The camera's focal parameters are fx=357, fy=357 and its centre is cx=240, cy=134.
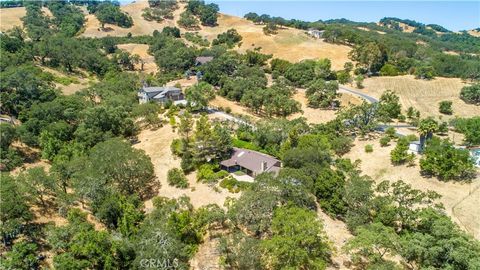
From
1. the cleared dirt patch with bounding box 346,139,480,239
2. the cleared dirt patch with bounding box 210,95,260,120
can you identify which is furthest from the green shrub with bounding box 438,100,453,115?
the cleared dirt patch with bounding box 210,95,260,120

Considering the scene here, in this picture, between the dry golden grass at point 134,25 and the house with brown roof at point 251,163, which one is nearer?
the house with brown roof at point 251,163

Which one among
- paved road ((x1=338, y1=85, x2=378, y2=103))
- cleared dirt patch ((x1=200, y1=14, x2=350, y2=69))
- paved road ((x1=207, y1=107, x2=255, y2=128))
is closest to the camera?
paved road ((x1=207, y1=107, x2=255, y2=128))

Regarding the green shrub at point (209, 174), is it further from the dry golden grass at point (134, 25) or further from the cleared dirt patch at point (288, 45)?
the dry golden grass at point (134, 25)

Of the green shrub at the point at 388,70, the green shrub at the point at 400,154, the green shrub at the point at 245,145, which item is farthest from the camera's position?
the green shrub at the point at 388,70

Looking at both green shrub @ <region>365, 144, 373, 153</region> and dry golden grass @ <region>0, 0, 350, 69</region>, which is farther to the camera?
dry golden grass @ <region>0, 0, 350, 69</region>

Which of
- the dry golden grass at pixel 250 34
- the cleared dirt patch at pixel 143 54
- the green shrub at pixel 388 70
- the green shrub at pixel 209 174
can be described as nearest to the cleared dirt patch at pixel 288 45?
the dry golden grass at pixel 250 34

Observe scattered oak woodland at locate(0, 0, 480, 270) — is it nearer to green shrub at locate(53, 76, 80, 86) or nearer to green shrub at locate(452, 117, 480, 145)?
green shrub at locate(452, 117, 480, 145)

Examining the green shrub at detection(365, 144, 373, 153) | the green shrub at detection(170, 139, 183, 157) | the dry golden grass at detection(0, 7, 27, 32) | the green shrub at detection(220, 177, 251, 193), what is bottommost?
the dry golden grass at detection(0, 7, 27, 32)
